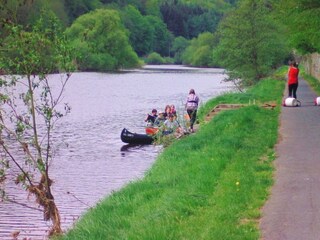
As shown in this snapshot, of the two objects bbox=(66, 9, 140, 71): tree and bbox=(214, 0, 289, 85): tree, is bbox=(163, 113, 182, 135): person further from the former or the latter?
bbox=(66, 9, 140, 71): tree

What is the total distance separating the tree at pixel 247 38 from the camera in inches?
1797

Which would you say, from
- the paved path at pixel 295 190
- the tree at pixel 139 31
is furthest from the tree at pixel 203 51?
the paved path at pixel 295 190

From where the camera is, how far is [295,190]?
418 inches

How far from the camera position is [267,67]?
48.9 m

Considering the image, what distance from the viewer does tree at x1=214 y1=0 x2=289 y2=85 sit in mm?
45656

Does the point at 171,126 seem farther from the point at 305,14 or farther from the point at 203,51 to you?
the point at 203,51

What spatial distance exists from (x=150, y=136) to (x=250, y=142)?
445 inches

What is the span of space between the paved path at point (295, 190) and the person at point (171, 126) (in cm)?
543

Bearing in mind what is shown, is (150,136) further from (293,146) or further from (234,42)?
(234,42)

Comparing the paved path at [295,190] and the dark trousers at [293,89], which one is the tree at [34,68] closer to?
the paved path at [295,190]

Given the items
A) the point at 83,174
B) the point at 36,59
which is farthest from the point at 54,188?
the point at 36,59

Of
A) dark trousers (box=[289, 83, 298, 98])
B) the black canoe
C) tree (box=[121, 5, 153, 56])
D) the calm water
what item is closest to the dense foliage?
tree (box=[121, 5, 153, 56])

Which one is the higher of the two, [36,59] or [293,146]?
[36,59]

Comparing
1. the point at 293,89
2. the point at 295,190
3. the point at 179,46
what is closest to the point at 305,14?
the point at 293,89
